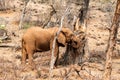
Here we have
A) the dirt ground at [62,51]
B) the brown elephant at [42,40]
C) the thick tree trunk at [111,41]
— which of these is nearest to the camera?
the thick tree trunk at [111,41]

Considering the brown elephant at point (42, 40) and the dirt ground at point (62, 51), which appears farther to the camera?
the brown elephant at point (42, 40)

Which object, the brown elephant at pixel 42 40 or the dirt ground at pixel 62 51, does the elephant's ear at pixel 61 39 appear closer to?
the brown elephant at pixel 42 40

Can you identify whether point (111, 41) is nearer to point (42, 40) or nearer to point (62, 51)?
point (42, 40)

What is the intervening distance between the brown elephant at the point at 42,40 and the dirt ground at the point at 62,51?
1.16 feet

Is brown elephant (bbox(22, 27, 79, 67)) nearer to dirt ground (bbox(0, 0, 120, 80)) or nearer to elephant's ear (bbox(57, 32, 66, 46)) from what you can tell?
elephant's ear (bbox(57, 32, 66, 46))

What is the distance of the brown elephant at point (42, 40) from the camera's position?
39.7 ft

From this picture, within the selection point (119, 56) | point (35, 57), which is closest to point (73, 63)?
point (35, 57)

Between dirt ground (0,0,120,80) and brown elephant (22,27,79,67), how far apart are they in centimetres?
35

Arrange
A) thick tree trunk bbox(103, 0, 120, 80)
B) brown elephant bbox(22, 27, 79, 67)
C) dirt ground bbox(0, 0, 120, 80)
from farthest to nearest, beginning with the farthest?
brown elephant bbox(22, 27, 79, 67) → dirt ground bbox(0, 0, 120, 80) → thick tree trunk bbox(103, 0, 120, 80)

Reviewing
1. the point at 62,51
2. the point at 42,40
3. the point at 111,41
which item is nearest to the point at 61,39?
the point at 42,40

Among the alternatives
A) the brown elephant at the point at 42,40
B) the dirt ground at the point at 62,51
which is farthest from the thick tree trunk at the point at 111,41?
the brown elephant at the point at 42,40

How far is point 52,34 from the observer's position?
12.2 m

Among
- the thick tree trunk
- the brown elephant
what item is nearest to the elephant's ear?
the brown elephant

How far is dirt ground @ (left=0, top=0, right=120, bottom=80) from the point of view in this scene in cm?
1041
